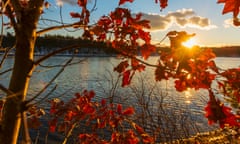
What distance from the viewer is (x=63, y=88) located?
2770 centimetres

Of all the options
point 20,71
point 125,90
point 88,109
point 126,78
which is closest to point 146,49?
point 126,78

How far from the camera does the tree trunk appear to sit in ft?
4.25

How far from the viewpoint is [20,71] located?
1321 mm

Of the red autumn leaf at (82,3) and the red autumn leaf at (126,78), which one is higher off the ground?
the red autumn leaf at (82,3)

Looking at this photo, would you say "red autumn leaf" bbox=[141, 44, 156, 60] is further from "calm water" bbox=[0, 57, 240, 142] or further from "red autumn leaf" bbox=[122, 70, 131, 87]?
"calm water" bbox=[0, 57, 240, 142]

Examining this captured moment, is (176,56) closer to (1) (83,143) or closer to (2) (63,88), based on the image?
(1) (83,143)

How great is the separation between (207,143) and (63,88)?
20909mm

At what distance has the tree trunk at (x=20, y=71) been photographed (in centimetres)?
130

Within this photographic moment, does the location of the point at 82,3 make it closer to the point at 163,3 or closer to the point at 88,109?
the point at 163,3

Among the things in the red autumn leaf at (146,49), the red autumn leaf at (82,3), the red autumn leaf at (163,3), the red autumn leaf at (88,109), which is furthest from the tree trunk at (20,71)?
the red autumn leaf at (88,109)

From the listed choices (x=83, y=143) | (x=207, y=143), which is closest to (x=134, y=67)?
(x=83, y=143)

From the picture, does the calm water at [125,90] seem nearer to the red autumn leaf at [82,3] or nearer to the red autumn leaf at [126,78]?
the red autumn leaf at [82,3]

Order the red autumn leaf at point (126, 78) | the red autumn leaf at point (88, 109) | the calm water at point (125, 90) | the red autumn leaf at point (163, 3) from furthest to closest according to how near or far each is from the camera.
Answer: the calm water at point (125, 90), the red autumn leaf at point (88, 109), the red autumn leaf at point (163, 3), the red autumn leaf at point (126, 78)

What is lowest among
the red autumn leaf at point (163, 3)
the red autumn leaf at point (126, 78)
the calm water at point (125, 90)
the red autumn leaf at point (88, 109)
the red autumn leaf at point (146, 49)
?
the calm water at point (125, 90)
